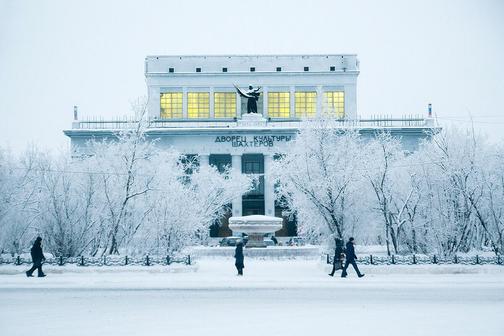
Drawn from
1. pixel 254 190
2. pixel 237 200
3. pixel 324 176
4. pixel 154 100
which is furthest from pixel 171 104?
pixel 324 176

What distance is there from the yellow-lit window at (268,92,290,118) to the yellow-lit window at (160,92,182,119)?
33.8 ft

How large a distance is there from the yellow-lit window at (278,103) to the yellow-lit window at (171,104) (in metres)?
10.3

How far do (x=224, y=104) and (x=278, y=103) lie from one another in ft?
20.2

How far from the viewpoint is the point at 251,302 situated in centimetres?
1591

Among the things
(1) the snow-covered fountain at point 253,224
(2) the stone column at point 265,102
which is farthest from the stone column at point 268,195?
(1) the snow-covered fountain at point 253,224

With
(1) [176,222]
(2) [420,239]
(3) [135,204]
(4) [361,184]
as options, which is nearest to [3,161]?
(3) [135,204]

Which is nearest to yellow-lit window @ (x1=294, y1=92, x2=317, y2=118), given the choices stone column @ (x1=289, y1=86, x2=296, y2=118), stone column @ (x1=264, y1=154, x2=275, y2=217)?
stone column @ (x1=289, y1=86, x2=296, y2=118)

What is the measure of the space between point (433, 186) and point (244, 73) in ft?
135

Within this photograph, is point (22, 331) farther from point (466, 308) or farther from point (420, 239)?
point (420, 239)

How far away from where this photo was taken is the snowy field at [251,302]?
39.8 feet

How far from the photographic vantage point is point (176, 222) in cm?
3108

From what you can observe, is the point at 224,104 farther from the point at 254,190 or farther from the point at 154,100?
the point at 254,190

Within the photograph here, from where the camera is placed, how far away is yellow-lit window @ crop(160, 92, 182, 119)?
6831 centimetres

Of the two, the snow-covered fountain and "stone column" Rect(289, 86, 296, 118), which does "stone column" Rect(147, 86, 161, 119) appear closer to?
"stone column" Rect(289, 86, 296, 118)
